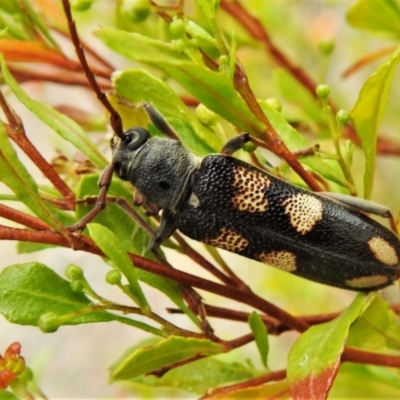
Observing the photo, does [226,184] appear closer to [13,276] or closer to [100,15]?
[13,276]

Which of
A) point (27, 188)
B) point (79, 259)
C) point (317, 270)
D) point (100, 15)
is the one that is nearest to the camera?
point (27, 188)

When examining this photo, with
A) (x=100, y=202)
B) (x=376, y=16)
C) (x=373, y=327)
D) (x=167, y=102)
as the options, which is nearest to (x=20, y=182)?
(x=100, y=202)

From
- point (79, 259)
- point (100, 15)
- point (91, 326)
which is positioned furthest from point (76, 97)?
point (100, 15)

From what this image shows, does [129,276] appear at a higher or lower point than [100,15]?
lower

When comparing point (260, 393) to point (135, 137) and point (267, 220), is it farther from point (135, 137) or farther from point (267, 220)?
point (135, 137)

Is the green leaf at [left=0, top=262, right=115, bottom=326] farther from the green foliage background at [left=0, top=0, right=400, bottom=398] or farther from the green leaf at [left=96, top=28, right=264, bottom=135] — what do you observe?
the green leaf at [left=96, top=28, right=264, bottom=135]

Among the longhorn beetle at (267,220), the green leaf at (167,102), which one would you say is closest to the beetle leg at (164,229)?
the longhorn beetle at (267,220)

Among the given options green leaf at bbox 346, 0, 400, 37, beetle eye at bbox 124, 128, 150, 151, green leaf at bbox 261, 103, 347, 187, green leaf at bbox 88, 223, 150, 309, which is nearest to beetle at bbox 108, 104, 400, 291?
beetle eye at bbox 124, 128, 150, 151
